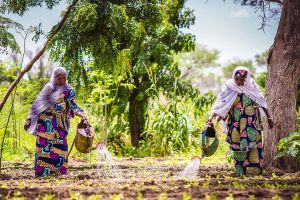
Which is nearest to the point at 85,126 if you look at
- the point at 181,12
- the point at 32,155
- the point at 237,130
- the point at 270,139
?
the point at 237,130

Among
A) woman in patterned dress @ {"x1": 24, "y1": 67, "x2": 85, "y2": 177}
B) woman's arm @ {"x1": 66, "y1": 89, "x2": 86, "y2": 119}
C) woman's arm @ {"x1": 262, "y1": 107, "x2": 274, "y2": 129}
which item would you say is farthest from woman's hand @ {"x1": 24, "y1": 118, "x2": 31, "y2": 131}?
woman's arm @ {"x1": 262, "y1": 107, "x2": 274, "y2": 129}

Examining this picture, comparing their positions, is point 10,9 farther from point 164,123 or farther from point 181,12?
point 181,12

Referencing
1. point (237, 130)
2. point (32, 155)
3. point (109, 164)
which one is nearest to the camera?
point (237, 130)

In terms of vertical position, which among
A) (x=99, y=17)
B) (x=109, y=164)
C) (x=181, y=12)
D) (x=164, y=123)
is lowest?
(x=109, y=164)

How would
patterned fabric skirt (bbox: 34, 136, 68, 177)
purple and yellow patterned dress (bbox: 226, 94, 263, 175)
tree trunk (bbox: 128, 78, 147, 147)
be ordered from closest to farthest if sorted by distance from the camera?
purple and yellow patterned dress (bbox: 226, 94, 263, 175) → patterned fabric skirt (bbox: 34, 136, 68, 177) → tree trunk (bbox: 128, 78, 147, 147)

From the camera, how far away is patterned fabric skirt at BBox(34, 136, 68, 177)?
715 cm

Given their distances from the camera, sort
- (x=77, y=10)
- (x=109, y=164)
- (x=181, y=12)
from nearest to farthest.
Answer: (x=77, y=10) → (x=109, y=164) → (x=181, y=12)

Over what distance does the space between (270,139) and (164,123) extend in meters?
5.53

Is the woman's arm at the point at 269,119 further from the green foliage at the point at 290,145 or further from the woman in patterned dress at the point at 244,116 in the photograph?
the green foliage at the point at 290,145

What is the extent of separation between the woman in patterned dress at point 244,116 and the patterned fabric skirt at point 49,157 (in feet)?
7.54

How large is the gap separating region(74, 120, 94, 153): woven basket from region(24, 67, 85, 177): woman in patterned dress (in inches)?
5.2

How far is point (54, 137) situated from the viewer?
725cm

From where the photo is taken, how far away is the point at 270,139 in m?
7.40

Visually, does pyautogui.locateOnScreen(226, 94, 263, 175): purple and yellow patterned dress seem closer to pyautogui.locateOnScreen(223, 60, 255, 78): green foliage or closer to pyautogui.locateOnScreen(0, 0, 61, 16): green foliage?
pyautogui.locateOnScreen(0, 0, 61, 16): green foliage
